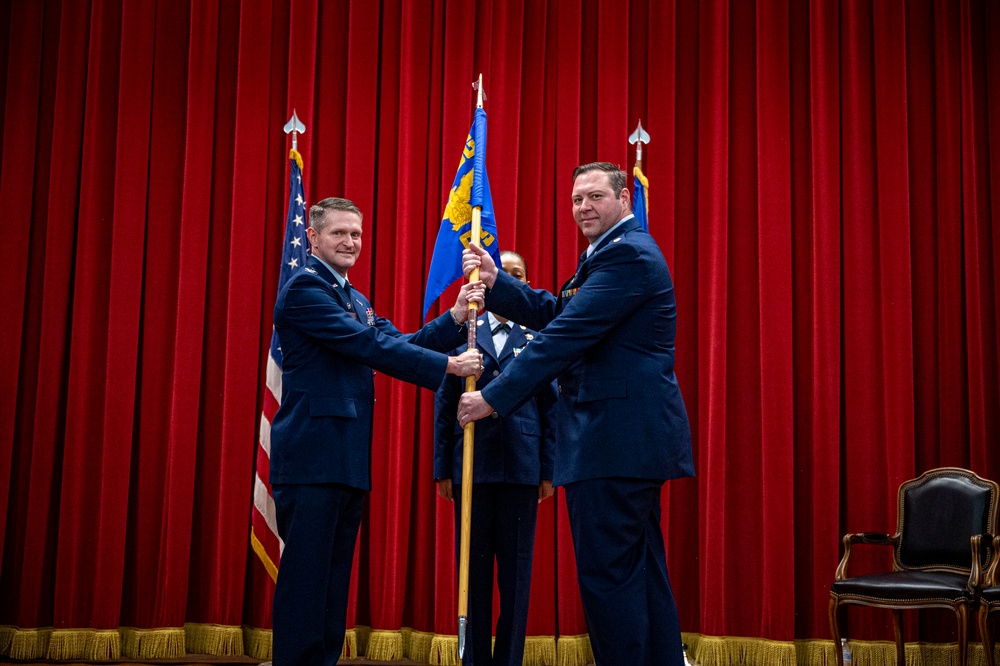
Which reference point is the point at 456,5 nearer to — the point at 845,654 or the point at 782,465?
the point at 782,465

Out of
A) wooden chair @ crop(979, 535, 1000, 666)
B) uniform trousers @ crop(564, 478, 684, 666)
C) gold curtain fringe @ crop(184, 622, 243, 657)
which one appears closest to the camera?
uniform trousers @ crop(564, 478, 684, 666)

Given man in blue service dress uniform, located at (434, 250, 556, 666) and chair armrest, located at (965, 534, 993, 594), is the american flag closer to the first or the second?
man in blue service dress uniform, located at (434, 250, 556, 666)

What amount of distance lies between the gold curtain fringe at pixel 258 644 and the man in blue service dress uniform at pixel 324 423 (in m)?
1.73

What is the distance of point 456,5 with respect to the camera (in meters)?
5.17

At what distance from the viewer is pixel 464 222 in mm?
3609

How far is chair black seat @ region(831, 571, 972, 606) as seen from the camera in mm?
3893

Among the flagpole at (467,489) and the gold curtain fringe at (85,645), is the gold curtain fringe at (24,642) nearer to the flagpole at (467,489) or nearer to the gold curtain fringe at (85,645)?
the gold curtain fringe at (85,645)

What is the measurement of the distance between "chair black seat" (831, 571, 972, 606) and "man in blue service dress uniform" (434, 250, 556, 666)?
1.49 metres

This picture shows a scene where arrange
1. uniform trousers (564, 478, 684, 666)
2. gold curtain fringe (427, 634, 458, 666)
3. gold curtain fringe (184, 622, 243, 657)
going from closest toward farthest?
uniform trousers (564, 478, 684, 666), gold curtain fringe (427, 634, 458, 666), gold curtain fringe (184, 622, 243, 657)

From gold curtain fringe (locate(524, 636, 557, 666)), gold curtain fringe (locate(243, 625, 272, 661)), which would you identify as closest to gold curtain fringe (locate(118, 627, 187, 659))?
gold curtain fringe (locate(243, 625, 272, 661))

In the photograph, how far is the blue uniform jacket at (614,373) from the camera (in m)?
2.60

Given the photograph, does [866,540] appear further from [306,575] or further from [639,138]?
[306,575]

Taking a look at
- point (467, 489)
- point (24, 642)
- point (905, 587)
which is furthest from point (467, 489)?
point (24, 642)

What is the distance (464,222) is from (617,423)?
1.29m
